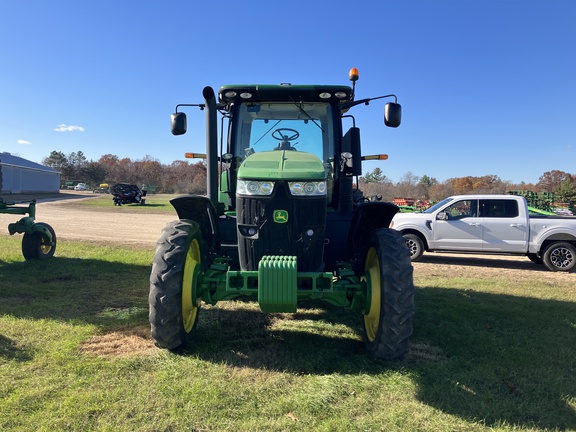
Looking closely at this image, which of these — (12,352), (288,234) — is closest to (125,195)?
(12,352)

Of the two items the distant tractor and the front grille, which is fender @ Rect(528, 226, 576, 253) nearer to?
the front grille

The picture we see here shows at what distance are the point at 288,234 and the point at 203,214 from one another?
119cm

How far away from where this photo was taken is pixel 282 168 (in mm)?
3516

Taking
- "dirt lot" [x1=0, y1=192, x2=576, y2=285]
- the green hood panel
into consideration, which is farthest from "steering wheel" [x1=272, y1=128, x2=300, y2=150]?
"dirt lot" [x1=0, y1=192, x2=576, y2=285]

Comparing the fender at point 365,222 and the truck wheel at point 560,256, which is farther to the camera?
the truck wheel at point 560,256

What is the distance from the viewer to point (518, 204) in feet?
31.1

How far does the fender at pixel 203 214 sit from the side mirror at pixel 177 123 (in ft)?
2.77

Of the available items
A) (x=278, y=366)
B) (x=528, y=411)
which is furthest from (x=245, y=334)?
(x=528, y=411)

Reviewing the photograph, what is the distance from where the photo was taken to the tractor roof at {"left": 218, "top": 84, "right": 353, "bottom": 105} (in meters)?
4.29

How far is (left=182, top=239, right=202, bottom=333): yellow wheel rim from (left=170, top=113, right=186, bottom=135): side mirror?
4.36 feet

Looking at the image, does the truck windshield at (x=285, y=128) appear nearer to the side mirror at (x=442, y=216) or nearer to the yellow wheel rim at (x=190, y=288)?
the yellow wheel rim at (x=190, y=288)

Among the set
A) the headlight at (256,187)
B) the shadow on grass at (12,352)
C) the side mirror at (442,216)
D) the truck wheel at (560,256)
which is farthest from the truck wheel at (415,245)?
the shadow on grass at (12,352)

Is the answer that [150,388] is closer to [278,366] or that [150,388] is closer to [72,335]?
[278,366]

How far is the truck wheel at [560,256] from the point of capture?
890 cm
